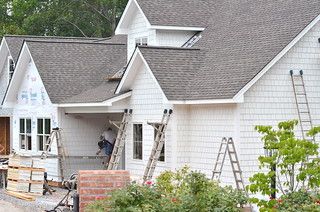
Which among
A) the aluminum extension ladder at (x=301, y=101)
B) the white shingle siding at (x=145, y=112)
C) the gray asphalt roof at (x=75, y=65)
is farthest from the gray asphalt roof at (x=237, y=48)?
the gray asphalt roof at (x=75, y=65)

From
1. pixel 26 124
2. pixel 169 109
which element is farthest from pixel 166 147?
pixel 26 124

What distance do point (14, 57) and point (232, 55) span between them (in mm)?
14589

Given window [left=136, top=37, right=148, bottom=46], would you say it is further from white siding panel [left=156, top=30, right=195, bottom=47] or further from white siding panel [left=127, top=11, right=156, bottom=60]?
white siding panel [left=156, top=30, right=195, bottom=47]

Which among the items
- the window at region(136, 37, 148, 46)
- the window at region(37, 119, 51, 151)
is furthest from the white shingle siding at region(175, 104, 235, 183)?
the window at region(37, 119, 51, 151)

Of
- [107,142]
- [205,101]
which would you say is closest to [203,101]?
[205,101]

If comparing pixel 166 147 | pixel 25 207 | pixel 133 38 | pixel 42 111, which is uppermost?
pixel 133 38

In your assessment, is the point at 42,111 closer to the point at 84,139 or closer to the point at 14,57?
the point at 84,139

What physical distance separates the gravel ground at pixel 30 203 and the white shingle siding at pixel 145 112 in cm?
290

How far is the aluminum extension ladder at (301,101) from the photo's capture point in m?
23.1

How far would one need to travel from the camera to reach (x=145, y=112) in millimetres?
26250

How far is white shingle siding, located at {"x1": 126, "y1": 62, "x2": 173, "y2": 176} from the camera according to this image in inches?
984

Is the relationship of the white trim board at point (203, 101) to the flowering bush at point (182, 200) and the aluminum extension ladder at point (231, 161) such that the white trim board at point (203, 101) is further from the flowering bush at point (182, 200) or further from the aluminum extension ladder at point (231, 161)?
the flowering bush at point (182, 200)

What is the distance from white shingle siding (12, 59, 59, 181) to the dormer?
4960 millimetres

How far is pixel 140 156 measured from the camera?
26.8m
